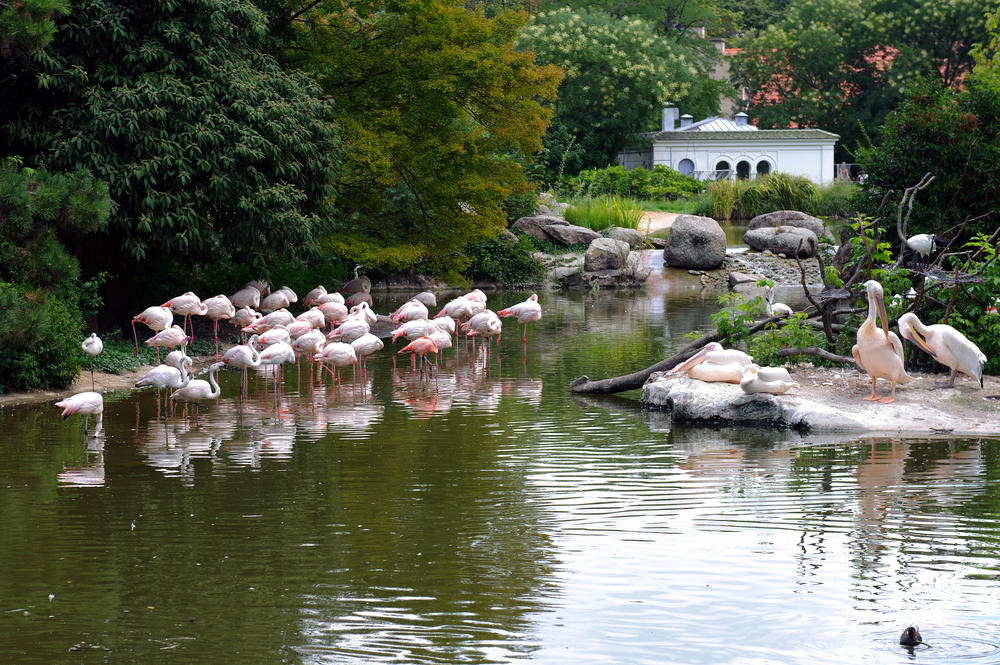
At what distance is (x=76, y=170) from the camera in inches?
561

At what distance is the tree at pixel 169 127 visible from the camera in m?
14.9

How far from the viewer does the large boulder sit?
29938 millimetres

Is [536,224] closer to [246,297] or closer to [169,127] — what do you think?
[246,297]

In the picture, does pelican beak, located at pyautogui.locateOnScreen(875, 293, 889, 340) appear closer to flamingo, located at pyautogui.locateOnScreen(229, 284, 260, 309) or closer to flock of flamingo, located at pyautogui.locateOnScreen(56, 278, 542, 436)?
flock of flamingo, located at pyautogui.locateOnScreen(56, 278, 542, 436)

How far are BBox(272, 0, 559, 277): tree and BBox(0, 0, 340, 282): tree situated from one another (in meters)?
3.84

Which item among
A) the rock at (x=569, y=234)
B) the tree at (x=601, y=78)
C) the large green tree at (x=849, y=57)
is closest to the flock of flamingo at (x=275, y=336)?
the rock at (x=569, y=234)

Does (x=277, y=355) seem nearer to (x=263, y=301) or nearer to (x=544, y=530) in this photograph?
(x=263, y=301)

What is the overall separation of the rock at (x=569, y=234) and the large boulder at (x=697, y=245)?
2337 mm

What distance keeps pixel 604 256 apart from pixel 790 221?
22.9 feet

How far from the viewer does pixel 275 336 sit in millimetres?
14117

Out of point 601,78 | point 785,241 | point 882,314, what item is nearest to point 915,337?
point 882,314

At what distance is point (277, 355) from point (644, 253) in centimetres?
1994

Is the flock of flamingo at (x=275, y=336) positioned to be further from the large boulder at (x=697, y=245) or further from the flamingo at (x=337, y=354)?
the large boulder at (x=697, y=245)

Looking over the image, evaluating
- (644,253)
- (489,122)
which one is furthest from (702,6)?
(489,122)
